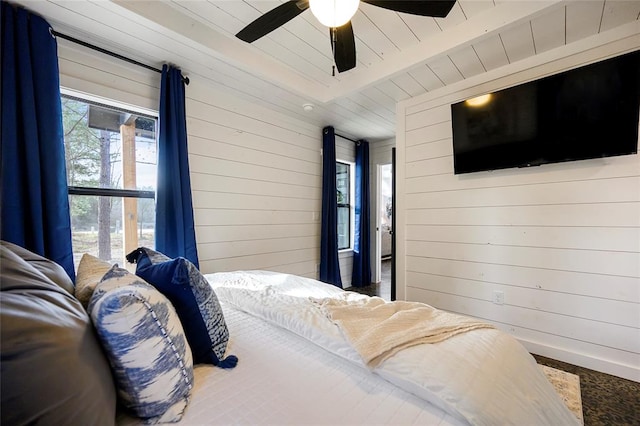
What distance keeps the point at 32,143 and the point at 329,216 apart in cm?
293

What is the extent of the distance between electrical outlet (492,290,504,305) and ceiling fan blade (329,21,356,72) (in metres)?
2.30

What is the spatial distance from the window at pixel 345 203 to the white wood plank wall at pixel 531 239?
1.54 m

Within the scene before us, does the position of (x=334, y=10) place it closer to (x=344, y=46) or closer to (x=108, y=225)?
(x=344, y=46)

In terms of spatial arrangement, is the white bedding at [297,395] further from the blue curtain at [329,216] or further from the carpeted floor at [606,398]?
the blue curtain at [329,216]

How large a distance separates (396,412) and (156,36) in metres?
2.61

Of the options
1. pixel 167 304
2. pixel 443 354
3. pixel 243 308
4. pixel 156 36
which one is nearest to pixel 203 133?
pixel 156 36

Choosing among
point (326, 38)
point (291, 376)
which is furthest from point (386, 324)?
point (326, 38)

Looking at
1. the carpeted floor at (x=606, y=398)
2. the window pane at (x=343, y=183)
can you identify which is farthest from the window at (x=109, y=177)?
the carpeted floor at (x=606, y=398)

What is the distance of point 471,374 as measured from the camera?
2.58ft

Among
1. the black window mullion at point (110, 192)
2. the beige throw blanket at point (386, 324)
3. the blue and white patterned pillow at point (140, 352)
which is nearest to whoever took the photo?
the blue and white patterned pillow at point (140, 352)

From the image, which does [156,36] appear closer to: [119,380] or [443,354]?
[119,380]

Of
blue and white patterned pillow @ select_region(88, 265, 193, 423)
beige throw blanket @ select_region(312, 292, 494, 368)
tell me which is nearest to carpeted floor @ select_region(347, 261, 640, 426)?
beige throw blanket @ select_region(312, 292, 494, 368)

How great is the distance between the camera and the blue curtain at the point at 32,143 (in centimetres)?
161

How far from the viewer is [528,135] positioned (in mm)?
2189
